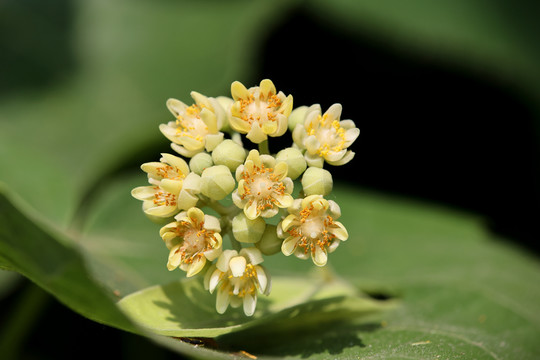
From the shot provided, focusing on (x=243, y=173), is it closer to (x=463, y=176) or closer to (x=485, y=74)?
(x=463, y=176)

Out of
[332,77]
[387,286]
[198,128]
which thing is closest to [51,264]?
[198,128]

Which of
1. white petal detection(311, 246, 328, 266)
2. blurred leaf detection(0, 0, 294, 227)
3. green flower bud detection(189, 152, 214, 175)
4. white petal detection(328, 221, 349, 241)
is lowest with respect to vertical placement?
white petal detection(311, 246, 328, 266)

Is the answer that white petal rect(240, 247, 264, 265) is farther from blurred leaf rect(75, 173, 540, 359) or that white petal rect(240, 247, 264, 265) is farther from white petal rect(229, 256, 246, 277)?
blurred leaf rect(75, 173, 540, 359)

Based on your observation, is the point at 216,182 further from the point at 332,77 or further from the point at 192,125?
the point at 332,77

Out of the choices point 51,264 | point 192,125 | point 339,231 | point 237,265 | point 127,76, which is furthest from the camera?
point 127,76

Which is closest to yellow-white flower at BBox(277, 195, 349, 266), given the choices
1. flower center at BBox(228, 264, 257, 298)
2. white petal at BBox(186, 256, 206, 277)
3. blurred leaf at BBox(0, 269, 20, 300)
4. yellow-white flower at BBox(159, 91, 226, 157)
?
flower center at BBox(228, 264, 257, 298)

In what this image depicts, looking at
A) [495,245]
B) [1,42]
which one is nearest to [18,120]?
[1,42]

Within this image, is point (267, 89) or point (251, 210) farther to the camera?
point (267, 89)

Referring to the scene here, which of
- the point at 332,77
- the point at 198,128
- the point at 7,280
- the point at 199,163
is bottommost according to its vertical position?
the point at 7,280
